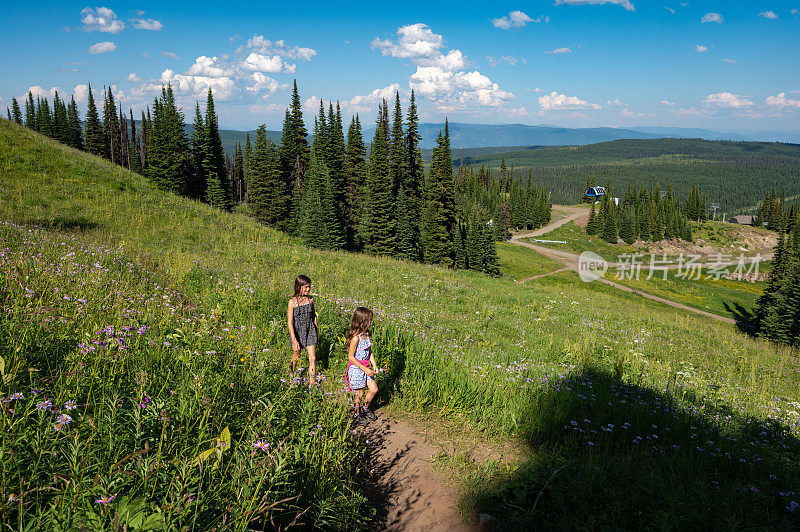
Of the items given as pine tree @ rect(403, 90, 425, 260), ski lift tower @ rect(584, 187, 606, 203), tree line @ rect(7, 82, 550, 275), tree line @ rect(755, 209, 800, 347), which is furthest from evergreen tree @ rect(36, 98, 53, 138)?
ski lift tower @ rect(584, 187, 606, 203)

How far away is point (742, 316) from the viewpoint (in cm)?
5134

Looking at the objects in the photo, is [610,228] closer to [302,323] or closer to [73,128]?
[302,323]

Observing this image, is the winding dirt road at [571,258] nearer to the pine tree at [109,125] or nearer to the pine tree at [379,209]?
the pine tree at [379,209]

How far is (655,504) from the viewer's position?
3777mm

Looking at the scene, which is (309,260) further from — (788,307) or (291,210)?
(788,307)

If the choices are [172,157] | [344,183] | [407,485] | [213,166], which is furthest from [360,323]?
[213,166]

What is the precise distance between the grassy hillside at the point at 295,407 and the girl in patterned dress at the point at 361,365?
516 millimetres

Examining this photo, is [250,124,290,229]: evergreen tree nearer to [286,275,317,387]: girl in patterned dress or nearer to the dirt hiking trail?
[286,275,317,387]: girl in patterned dress

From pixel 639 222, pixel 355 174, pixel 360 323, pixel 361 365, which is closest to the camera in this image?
pixel 361 365

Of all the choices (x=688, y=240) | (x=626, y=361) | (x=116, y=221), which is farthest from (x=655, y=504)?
(x=688, y=240)

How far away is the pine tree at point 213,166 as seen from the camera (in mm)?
48000

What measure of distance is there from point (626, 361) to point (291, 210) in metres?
44.8

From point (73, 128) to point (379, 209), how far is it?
74.0 metres

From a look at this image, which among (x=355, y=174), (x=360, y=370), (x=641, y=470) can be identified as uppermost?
(x=355, y=174)
